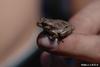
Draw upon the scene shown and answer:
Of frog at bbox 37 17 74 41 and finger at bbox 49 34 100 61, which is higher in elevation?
frog at bbox 37 17 74 41

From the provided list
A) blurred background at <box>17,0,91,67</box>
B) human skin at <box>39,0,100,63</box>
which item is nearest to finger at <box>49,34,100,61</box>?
human skin at <box>39,0,100,63</box>

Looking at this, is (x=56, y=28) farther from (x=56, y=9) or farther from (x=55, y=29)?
(x=56, y=9)

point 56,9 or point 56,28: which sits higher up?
point 56,28

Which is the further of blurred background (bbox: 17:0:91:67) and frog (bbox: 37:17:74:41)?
blurred background (bbox: 17:0:91:67)

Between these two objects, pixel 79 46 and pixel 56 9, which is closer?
pixel 79 46

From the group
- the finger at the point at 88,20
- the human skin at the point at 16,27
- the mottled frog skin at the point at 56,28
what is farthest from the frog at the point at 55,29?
the human skin at the point at 16,27

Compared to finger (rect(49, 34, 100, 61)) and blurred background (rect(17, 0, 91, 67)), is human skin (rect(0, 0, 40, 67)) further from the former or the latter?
finger (rect(49, 34, 100, 61))

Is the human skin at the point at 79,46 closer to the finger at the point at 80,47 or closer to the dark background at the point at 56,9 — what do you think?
the finger at the point at 80,47

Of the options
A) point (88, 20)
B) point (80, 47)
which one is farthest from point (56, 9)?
point (80, 47)

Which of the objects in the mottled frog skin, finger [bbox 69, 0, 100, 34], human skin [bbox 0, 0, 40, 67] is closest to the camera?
the mottled frog skin
